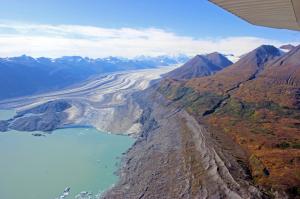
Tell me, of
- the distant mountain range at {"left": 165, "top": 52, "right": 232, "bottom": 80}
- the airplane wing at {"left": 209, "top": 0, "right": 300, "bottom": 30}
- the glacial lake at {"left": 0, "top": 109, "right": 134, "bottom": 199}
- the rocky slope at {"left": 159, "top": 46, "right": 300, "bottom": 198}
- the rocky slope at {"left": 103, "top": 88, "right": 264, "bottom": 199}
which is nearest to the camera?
the airplane wing at {"left": 209, "top": 0, "right": 300, "bottom": 30}

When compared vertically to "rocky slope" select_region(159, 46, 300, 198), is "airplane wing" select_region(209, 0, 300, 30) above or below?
above

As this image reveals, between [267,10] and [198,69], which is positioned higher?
[267,10]

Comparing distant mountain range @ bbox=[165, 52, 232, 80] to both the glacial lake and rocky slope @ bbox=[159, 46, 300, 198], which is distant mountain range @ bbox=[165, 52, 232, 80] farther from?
the glacial lake

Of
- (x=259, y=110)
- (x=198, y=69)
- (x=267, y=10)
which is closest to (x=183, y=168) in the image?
(x=259, y=110)

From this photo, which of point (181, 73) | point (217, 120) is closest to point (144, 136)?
point (217, 120)

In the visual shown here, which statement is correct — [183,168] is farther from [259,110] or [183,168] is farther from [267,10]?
[267,10]

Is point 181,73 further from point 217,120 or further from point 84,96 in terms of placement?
point 217,120

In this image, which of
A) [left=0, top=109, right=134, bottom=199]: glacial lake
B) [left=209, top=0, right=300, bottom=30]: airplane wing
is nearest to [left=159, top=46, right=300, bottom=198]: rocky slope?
[left=0, top=109, right=134, bottom=199]: glacial lake

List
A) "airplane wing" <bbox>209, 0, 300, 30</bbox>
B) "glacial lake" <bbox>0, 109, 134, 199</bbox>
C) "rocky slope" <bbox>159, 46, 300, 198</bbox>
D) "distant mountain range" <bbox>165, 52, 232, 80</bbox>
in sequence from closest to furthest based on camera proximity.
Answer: "airplane wing" <bbox>209, 0, 300, 30</bbox> < "rocky slope" <bbox>159, 46, 300, 198</bbox> < "glacial lake" <bbox>0, 109, 134, 199</bbox> < "distant mountain range" <bbox>165, 52, 232, 80</bbox>

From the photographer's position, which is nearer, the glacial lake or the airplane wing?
the airplane wing
